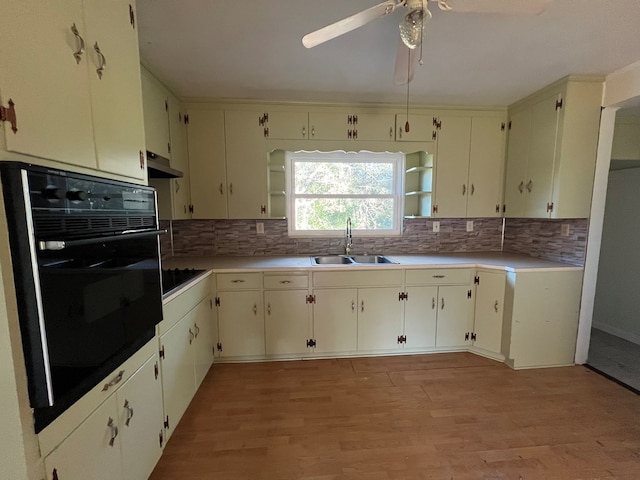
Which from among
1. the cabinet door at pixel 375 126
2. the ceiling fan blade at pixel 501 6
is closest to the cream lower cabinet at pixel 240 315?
the cabinet door at pixel 375 126

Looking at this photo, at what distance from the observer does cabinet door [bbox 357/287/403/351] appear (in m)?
2.54

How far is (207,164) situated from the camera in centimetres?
269

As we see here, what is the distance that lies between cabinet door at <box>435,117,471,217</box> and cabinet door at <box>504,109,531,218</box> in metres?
0.40

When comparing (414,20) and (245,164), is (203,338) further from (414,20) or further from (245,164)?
(414,20)

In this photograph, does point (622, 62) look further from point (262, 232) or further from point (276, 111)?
point (262, 232)

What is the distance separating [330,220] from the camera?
306 centimetres

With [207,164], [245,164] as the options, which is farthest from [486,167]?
[207,164]

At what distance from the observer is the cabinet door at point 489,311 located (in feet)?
8.21

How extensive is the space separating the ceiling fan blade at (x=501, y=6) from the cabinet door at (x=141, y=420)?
2106 millimetres

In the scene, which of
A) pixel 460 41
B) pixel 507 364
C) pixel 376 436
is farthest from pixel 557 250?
pixel 376 436

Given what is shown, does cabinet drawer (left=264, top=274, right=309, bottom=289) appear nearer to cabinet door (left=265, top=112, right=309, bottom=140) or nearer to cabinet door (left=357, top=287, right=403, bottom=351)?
cabinet door (left=357, top=287, right=403, bottom=351)

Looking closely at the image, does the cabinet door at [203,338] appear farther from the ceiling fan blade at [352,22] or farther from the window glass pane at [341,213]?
the ceiling fan blade at [352,22]

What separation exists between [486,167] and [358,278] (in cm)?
180

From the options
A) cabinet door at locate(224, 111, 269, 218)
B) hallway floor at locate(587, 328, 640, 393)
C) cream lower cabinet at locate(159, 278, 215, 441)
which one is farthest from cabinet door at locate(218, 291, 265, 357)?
hallway floor at locate(587, 328, 640, 393)
